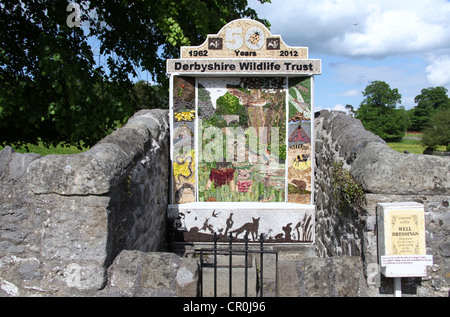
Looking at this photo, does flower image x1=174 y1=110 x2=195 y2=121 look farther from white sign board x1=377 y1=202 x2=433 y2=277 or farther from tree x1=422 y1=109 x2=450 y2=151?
tree x1=422 y1=109 x2=450 y2=151

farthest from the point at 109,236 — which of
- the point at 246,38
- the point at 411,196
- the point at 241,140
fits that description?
the point at 246,38

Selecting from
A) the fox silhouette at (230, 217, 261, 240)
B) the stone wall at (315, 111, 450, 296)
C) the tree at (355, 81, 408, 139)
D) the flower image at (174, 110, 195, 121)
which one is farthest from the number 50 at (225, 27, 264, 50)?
the tree at (355, 81, 408, 139)

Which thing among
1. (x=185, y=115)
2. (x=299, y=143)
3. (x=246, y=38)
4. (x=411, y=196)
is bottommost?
(x=411, y=196)

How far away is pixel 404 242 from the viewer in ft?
9.99

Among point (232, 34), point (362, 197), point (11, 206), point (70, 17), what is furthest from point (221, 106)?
point (70, 17)

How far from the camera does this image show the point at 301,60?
5.66 m

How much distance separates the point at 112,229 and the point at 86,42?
7.36 metres

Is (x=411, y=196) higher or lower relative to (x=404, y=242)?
higher

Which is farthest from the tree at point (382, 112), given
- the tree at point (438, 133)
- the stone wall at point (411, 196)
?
the stone wall at point (411, 196)

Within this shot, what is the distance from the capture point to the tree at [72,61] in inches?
315

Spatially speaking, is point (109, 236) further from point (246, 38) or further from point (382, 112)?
point (382, 112)

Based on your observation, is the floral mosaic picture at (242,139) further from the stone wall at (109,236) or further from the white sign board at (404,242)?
the white sign board at (404,242)

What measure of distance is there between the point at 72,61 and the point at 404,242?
767 cm
